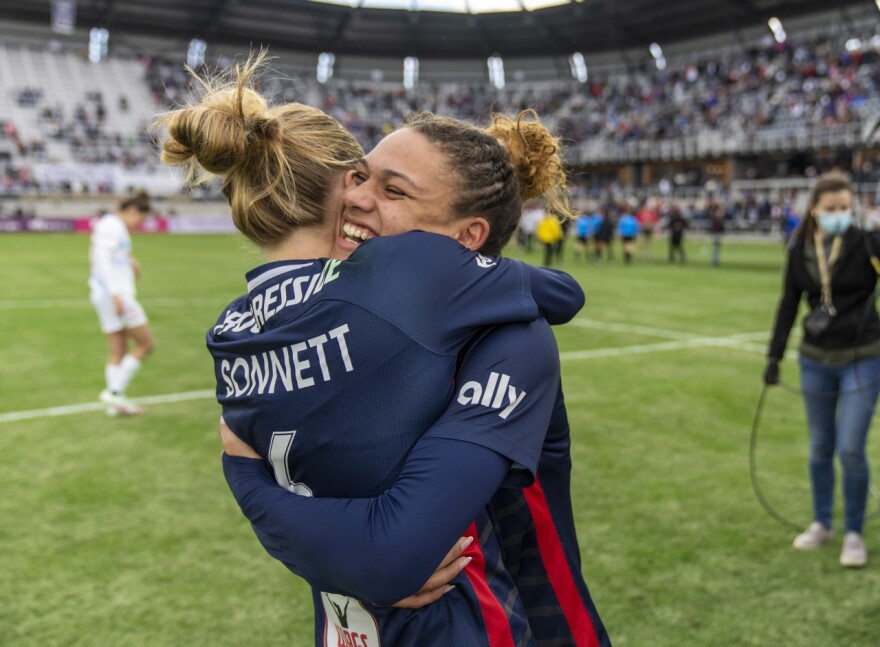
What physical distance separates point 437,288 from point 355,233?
0.32 m

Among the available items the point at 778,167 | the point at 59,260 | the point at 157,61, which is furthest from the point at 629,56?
the point at 59,260

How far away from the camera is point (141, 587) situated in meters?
4.14

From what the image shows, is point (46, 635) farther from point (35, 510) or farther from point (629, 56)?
point (629, 56)

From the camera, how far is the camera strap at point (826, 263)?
4523 mm

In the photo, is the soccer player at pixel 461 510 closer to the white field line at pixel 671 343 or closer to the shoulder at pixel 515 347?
the shoulder at pixel 515 347

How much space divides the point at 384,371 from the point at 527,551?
0.60 meters

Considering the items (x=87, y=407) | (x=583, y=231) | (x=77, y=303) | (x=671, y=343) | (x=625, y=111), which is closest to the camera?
(x=87, y=407)

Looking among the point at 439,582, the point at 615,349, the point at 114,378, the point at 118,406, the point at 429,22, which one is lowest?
the point at 615,349

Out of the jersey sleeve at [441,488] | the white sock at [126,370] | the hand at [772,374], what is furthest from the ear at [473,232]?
the white sock at [126,370]

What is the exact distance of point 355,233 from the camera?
1.54 m

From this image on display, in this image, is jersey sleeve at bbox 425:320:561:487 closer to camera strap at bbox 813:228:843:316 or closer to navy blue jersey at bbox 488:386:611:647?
navy blue jersey at bbox 488:386:611:647

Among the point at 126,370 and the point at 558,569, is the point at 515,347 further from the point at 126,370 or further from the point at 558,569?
the point at 126,370

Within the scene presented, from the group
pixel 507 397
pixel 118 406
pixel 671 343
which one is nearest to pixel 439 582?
pixel 507 397

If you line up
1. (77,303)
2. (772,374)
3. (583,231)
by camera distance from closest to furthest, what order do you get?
(772,374)
(77,303)
(583,231)
